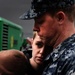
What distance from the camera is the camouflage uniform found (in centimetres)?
95

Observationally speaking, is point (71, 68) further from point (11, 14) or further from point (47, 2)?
point (11, 14)

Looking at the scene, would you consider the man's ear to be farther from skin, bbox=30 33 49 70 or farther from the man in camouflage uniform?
skin, bbox=30 33 49 70

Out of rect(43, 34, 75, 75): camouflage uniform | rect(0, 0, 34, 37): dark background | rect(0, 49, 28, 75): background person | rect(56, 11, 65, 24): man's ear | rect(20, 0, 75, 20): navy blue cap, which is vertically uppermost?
rect(20, 0, 75, 20): navy blue cap

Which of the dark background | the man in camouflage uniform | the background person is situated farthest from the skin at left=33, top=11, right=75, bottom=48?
the dark background

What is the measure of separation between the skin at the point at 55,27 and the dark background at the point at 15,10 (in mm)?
4174

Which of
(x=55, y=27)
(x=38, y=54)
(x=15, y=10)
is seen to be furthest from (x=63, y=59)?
(x=15, y=10)

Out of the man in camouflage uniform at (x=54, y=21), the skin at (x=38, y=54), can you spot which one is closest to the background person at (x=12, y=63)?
the skin at (x=38, y=54)

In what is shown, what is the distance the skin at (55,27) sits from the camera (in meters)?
1.07

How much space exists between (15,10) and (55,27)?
4647 mm

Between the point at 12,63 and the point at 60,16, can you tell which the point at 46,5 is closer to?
the point at 60,16

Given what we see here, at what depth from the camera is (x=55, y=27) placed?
3.52 ft

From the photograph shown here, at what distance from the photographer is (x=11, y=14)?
561 cm

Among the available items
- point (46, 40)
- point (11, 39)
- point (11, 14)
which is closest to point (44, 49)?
point (46, 40)

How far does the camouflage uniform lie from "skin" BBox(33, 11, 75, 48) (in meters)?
0.04
